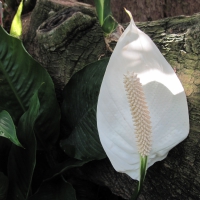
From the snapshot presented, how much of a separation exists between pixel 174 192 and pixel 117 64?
292 millimetres

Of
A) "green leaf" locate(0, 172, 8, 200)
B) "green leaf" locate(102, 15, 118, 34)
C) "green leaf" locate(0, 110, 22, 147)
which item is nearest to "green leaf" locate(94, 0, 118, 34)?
"green leaf" locate(102, 15, 118, 34)

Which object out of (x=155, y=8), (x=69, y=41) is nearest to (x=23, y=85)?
(x=69, y=41)

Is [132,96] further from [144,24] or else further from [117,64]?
[144,24]

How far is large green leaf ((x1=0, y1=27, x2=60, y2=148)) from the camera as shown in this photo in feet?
2.41

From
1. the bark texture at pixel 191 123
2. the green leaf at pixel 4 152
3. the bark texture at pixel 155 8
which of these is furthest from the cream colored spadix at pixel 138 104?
the bark texture at pixel 155 8

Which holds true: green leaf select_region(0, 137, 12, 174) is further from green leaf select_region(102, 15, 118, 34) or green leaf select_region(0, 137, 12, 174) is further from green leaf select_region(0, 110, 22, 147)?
green leaf select_region(102, 15, 118, 34)

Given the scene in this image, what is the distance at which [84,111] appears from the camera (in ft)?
2.43

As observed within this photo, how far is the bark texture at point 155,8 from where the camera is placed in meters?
1.05

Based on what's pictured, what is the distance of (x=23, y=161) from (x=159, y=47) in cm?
38

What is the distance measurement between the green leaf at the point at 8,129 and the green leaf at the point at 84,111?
0.17 metres

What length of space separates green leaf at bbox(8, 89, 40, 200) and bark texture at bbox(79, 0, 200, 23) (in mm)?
600

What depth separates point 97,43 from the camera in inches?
30.7

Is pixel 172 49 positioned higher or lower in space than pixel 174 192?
higher

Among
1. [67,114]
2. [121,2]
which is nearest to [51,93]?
[67,114]
